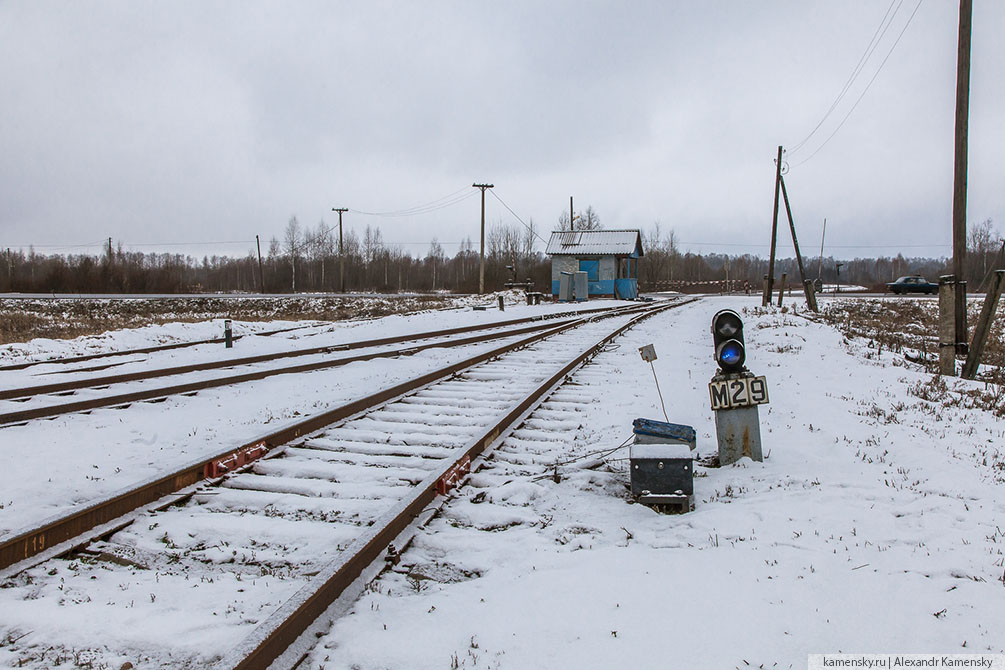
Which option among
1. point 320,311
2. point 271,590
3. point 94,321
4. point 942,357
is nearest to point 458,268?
point 320,311

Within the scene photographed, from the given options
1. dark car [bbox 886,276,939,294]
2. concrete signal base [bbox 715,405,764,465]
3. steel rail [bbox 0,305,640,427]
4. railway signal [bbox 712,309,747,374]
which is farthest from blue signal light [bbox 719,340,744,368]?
dark car [bbox 886,276,939,294]

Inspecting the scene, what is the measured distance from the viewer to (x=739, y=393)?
5074 millimetres

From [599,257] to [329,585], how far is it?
40.2 metres

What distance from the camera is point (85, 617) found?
282cm

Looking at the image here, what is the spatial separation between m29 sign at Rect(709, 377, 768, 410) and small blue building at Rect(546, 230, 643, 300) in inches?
1427

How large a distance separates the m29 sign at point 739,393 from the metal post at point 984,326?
8.32m

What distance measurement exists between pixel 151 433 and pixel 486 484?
373cm

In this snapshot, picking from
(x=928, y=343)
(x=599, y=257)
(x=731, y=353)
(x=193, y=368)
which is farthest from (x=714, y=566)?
(x=599, y=257)

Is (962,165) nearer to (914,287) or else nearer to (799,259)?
(799,259)

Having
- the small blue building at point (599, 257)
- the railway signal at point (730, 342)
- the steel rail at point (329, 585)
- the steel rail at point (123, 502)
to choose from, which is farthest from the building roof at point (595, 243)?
the steel rail at point (329, 585)

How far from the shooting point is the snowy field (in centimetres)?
267

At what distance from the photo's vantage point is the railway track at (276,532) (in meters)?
2.82

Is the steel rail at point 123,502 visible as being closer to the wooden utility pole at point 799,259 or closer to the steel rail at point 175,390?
the steel rail at point 175,390

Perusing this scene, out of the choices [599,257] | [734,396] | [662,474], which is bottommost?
[662,474]
